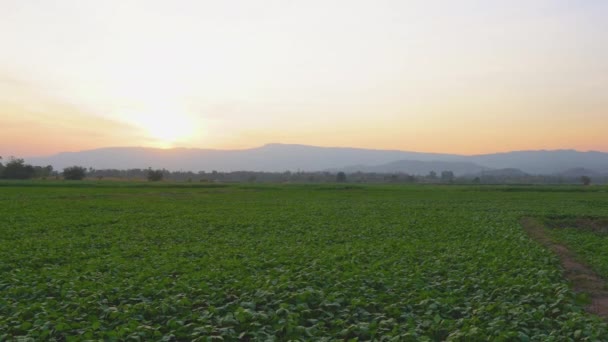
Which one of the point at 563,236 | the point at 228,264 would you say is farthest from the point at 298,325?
the point at 563,236

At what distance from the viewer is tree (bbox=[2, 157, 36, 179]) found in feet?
354

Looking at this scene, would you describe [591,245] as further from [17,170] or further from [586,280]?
[17,170]

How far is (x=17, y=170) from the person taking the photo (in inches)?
4306

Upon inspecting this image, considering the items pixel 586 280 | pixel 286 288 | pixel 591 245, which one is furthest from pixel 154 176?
pixel 586 280

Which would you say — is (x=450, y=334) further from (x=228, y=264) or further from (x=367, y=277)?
(x=228, y=264)

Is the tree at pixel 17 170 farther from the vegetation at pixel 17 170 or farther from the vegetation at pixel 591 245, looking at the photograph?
the vegetation at pixel 591 245

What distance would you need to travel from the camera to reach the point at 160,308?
8258mm

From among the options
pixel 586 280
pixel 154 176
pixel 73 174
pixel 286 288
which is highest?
pixel 73 174

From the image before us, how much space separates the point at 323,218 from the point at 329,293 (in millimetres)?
18714

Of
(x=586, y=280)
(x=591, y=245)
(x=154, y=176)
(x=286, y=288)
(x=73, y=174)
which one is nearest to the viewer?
(x=286, y=288)

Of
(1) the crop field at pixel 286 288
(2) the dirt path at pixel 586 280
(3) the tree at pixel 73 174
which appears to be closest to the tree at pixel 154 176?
(3) the tree at pixel 73 174

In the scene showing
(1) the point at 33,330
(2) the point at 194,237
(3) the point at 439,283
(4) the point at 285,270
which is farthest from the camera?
(2) the point at 194,237

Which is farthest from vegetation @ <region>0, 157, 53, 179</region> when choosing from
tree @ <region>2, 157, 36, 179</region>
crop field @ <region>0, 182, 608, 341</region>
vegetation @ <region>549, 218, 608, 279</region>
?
vegetation @ <region>549, 218, 608, 279</region>

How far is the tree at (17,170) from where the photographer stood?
107875 millimetres
